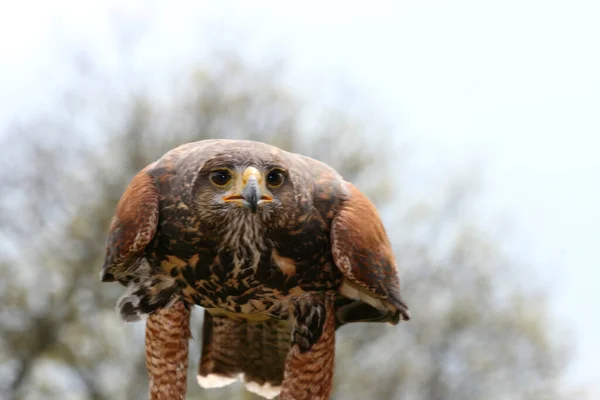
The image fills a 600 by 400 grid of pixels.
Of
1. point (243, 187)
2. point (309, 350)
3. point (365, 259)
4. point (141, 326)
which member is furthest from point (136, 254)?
point (141, 326)

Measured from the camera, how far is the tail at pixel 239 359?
4.86m

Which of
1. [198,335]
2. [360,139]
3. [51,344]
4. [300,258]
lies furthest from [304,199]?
[51,344]

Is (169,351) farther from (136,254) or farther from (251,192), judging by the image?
→ (251,192)

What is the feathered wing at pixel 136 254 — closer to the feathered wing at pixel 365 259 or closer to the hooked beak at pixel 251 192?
the hooked beak at pixel 251 192

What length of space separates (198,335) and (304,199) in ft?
34.2

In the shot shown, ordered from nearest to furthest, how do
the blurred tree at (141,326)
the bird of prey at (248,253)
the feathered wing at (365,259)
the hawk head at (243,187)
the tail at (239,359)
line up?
1. the hawk head at (243,187)
2. the bird of prey at (248,253)
3. the feathered wing at (365,259)
4. the tail at (239,359)
5. the blurred tree at (141,326)

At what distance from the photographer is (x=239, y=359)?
4906 millimetres

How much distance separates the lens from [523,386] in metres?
15.7

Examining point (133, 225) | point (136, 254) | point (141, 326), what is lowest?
point (141, 326)

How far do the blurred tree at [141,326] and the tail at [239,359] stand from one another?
1060 cm

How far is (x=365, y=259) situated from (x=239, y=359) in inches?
50.6

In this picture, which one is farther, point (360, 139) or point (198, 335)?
point (360, 139)

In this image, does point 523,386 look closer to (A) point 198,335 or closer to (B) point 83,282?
(A) point 198,335

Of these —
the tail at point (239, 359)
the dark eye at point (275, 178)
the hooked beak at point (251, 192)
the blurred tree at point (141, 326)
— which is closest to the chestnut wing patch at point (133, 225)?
the hooked beak at point (251, 192)
